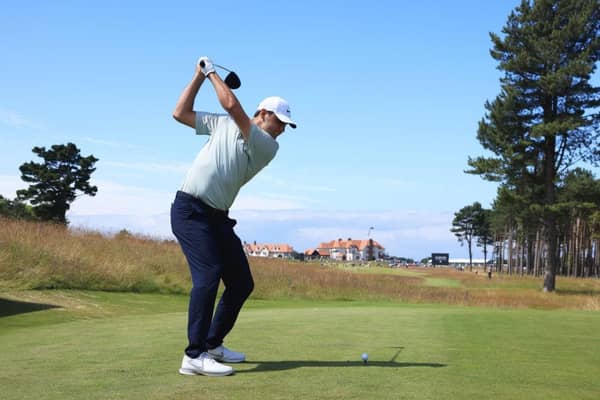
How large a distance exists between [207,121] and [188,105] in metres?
0.24

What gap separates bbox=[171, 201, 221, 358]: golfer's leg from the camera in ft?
16.4

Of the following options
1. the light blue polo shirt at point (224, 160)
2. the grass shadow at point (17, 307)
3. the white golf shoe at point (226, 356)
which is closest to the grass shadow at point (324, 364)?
the white golf shoe at point (226, 356)

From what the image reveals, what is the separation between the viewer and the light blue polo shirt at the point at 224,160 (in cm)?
490

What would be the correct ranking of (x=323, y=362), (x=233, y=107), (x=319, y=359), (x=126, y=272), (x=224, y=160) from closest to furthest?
(x=233, y=107) → (x=224, y=160) → (x=323, y=362) → (x=319, y=359) → (x=126, y=272)

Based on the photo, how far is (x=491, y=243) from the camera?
146m

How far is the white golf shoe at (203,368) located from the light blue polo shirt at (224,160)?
1.18 meters

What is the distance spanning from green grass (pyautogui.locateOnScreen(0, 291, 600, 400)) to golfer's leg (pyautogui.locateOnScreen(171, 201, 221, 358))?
A: 0.38 meters

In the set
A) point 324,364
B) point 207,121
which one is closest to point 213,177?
point 207,121

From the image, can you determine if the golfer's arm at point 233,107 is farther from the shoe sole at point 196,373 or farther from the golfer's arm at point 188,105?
the shoe sole at point 196,373

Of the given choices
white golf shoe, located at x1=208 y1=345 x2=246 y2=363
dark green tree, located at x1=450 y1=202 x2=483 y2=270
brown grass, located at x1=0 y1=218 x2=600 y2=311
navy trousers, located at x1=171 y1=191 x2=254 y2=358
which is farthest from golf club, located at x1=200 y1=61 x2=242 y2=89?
dark green tree, located at x1=450 y1=202 x2=483 y2=270

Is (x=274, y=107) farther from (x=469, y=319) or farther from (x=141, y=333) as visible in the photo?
(x=469, y=319)

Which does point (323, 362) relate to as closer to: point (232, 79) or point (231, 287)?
point (231, 287)

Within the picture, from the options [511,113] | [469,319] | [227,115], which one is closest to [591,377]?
[227,115]

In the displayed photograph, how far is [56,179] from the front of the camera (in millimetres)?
65688
